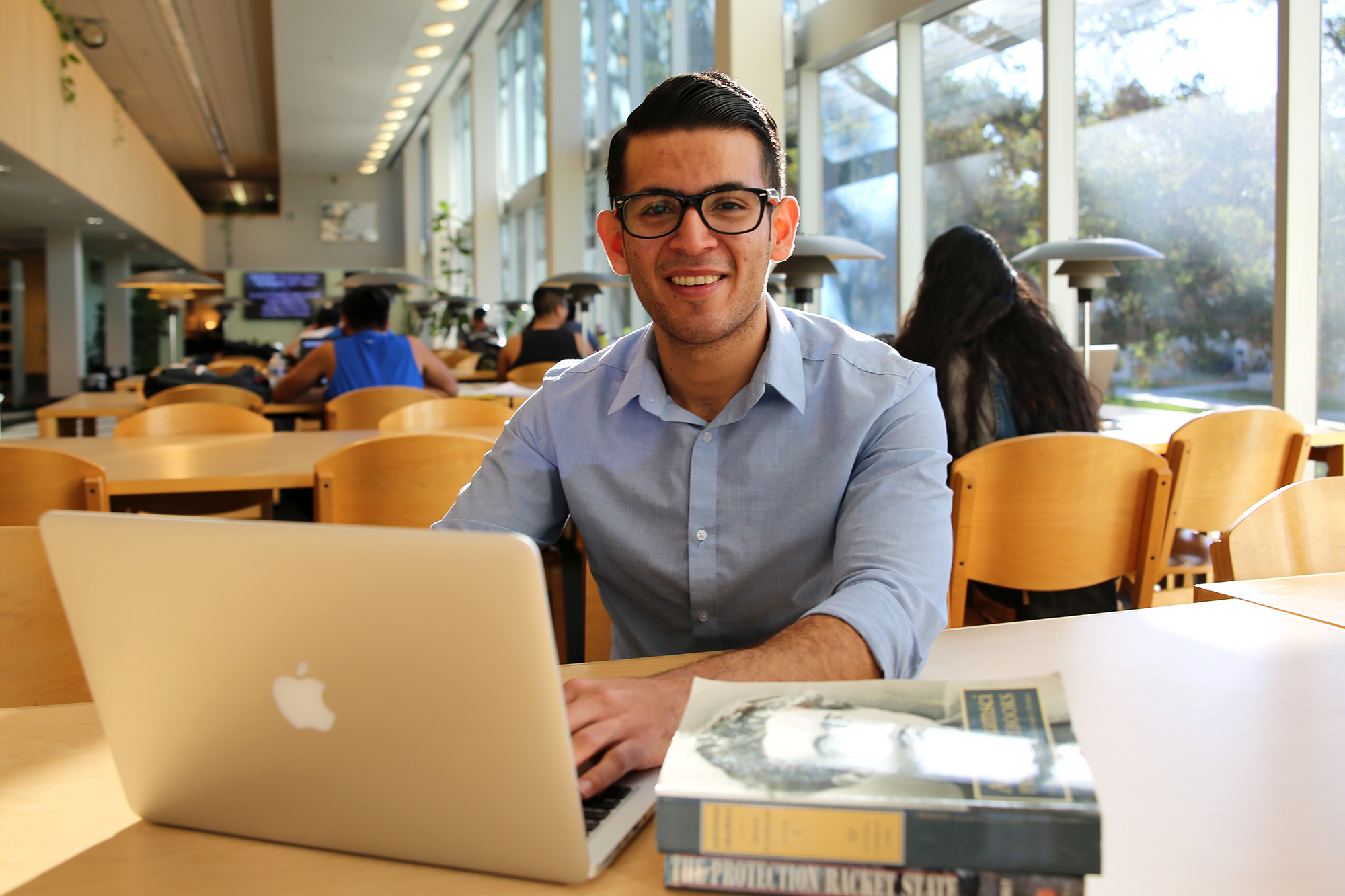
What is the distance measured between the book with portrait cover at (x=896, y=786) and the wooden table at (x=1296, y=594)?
695mm

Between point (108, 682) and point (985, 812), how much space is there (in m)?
0.54

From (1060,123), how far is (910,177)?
3.41ft

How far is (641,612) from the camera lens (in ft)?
4.22

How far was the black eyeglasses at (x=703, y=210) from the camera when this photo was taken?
1.15 meters

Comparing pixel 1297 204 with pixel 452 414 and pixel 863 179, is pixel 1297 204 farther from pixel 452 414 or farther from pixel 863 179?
pixel 452 414

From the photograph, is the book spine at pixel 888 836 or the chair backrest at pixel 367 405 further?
the chair backrest at pixel 367 405

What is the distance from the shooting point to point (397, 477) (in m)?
2.30

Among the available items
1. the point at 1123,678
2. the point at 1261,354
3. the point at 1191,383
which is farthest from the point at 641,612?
the point at 1191,383

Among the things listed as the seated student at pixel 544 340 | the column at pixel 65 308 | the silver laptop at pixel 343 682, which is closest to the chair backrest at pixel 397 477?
the silver laptop at pixel 343 682

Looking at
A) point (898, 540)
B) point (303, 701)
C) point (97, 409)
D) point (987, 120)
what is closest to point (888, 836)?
point (303, 701)

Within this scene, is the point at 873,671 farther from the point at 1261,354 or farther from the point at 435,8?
the point at 435,8

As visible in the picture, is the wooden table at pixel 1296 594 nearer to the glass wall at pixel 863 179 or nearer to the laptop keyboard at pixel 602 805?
the laptop keyboard at pixel 602 805

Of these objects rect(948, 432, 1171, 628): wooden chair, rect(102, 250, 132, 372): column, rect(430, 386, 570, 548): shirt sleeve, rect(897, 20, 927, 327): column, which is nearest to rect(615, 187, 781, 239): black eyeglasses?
rect(430, 386, 570, 548): shirt sleeve

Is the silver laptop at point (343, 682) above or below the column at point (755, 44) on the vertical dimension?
below
